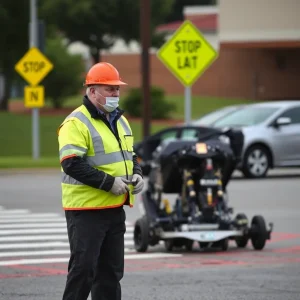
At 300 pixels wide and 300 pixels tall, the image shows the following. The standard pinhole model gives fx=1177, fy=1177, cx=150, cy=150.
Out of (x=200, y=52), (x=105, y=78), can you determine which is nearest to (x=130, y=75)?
(x=200, y=52)

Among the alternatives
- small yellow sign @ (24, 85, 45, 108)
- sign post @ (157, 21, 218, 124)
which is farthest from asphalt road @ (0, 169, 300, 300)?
small yellow sign @ (24, 85, 45, 108)

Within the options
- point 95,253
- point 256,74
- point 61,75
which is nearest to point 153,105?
point 61,75

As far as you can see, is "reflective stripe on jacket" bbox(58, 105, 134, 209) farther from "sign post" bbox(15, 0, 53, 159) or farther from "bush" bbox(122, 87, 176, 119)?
"bush" bbox(122, 87, 176, 119)

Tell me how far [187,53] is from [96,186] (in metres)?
16.6

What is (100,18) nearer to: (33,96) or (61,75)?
(61,75)

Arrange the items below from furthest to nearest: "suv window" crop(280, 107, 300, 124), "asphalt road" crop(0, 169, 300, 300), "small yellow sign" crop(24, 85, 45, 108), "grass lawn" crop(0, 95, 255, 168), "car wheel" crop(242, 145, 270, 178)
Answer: "small yellow sign" crop(24, 85, 45, 108) < "grass lawn" crop(0, 95, 255, 168) < "suv window" crop(280, 107, 300, 124) < "car wheel" crop(242, 145, 270, 178) < "asphalt road" crop(0, 169, 300, 300)

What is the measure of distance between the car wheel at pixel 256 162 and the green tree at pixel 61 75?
92.2 ft

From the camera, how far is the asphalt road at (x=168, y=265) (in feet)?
33.7

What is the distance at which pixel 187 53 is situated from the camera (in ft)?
78.7

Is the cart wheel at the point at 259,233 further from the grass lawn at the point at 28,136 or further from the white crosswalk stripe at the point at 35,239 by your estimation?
the grass lawn at the point at 28,136

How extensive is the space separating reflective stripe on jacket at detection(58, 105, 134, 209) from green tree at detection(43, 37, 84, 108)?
44621 millimetres

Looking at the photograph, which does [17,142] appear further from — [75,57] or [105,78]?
[105,78]

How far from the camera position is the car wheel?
24922mm

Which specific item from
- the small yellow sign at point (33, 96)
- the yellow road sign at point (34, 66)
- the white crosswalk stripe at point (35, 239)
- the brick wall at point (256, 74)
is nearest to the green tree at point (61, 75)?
the brick wall at point (256, 74)
